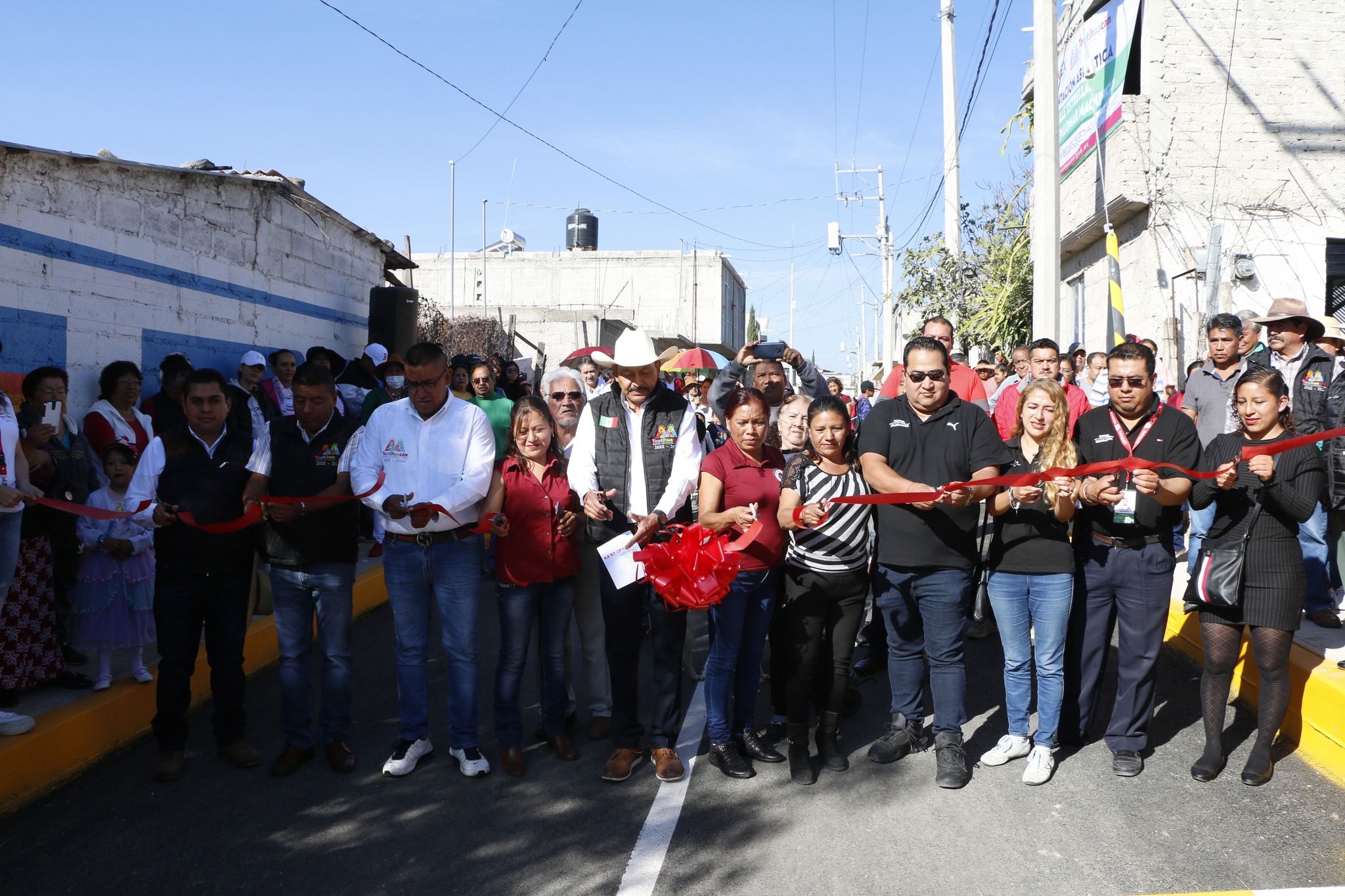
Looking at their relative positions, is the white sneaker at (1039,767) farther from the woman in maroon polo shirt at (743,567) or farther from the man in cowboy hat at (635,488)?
the man in cowboy hat at (635,488)

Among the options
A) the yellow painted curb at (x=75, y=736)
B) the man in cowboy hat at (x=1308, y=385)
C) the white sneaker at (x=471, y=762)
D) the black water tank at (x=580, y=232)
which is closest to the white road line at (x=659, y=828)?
the white sneaker at (x=471, y=762)

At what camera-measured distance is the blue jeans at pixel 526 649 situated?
5.17 meters

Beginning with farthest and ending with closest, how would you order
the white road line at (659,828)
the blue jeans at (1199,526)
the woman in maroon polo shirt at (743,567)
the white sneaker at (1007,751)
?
the blue jeans at (1199,526) < the white sneaker at (1007,751) < the woman in maroon polo shirt at (743,567) < the white road line at (659,828)

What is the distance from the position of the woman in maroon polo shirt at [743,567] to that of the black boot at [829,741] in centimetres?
24

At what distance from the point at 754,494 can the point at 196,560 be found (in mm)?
2813

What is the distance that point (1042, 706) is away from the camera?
16.4 ft

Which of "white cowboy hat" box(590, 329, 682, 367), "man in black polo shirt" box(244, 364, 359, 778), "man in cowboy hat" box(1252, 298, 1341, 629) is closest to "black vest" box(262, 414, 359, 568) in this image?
"man in black polo shirt" box(244, 364, 359, 778)

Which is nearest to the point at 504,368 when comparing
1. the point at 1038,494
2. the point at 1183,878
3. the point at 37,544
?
the point at 37,544

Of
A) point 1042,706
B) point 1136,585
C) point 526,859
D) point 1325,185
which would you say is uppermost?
point 1325,185

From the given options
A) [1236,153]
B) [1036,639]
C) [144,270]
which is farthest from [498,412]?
[1236,153]

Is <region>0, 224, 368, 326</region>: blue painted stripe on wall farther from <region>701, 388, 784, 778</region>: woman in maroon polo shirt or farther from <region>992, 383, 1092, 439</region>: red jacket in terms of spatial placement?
<region>992, 383, 1092, 439</region>: red jacket

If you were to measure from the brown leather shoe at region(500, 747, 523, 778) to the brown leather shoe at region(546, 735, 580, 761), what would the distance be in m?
0.22

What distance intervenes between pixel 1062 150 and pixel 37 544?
16.5 metres

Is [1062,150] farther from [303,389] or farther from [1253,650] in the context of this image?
[303,389]
